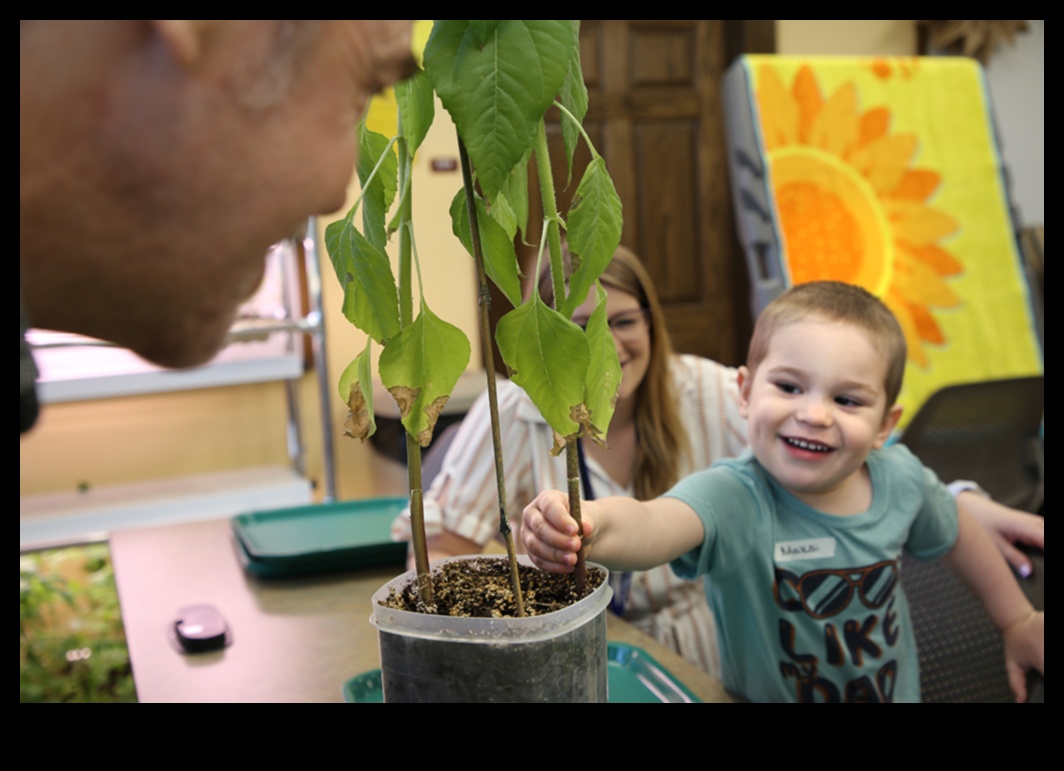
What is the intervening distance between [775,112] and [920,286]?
498mm

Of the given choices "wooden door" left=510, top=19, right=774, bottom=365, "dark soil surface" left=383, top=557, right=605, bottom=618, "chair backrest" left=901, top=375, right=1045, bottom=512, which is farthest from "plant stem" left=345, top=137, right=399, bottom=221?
"wooden door" left=510, top=19, right=774, bottom=365

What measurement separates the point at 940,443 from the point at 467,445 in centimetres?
93

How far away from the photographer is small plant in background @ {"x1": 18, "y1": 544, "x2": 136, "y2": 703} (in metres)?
2.06

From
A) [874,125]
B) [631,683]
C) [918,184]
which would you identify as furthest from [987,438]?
[631,683]

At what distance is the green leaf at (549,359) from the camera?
1.64 feet

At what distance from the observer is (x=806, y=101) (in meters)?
2.18

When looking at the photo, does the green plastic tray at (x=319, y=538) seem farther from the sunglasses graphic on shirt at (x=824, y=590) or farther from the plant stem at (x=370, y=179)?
the plant stem at (x=370, y=179)

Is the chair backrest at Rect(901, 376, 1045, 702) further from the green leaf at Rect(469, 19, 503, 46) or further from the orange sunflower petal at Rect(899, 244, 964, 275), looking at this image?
the green leaf at Rect(469, 19, 503, 46)

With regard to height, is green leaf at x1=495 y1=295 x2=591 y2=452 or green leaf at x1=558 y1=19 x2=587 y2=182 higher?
green leaf at x1=558 y1=19 x2=587 y2=182

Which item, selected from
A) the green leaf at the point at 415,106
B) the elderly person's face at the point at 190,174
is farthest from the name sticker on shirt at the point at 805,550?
the elderly person's face at the point at 190,174

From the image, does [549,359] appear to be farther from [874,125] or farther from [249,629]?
[874,125]

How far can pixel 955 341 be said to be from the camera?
7.31 feet
